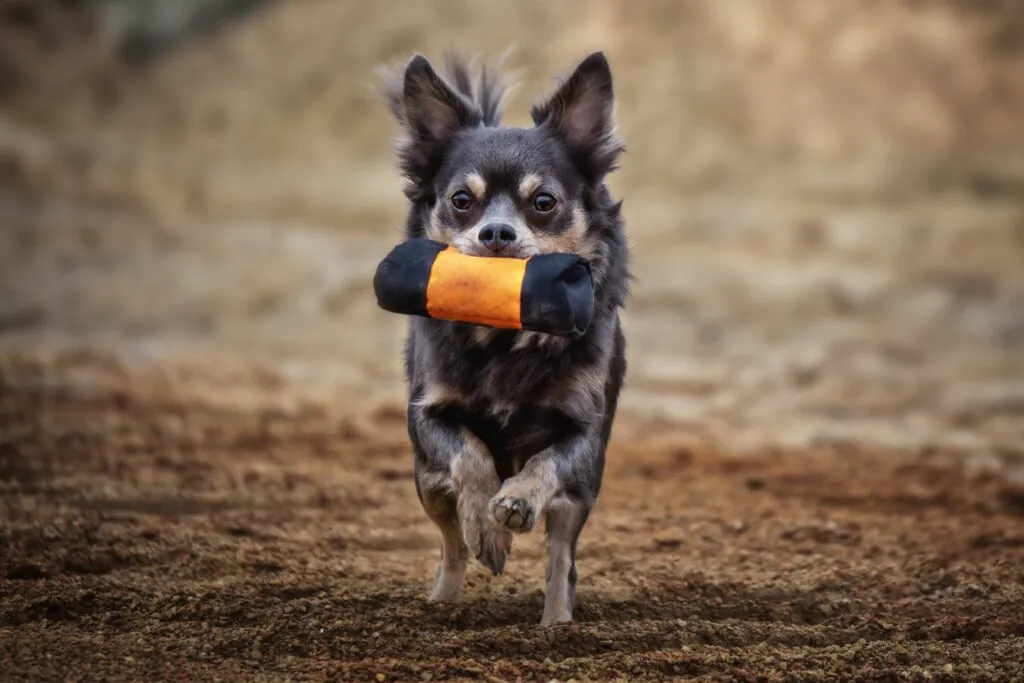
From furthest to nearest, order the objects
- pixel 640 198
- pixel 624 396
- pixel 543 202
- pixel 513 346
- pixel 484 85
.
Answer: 1. pixel 640 198
2. pixel 624 396
3. pixel 484 85
4. pixel 543 202
5. pixel 513 346

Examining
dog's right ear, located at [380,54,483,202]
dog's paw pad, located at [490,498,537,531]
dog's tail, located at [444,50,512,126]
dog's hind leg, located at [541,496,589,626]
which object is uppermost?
dog's tail, located at [444,50,512,126]

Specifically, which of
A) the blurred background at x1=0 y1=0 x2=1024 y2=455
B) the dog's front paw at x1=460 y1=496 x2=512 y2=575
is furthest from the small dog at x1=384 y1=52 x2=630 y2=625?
the blurred background at x1=0 y1=0 x2=1024 y2=455

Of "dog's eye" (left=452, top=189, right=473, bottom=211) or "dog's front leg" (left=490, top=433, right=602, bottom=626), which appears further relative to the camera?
"dog's eye" (left=452, top=189, right=473, bottom=211)

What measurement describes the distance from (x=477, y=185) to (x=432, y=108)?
627 millimetres

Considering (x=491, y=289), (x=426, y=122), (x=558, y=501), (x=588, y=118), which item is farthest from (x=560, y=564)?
(x=426, y=122)

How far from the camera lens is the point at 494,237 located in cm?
503

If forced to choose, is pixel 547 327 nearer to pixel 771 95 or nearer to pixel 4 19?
pixel 771 95

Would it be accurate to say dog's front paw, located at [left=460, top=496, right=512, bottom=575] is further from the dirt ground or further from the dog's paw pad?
the dirt ground

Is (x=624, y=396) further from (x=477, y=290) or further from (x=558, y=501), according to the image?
(x=477, y=290)

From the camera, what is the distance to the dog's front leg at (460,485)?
4.86 meters

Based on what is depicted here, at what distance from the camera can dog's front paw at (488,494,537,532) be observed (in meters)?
4.69

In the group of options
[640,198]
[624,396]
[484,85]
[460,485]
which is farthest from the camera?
[640,198]

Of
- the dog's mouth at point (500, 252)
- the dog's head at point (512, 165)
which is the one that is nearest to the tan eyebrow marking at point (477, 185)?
the dog's head at point (512, 165)

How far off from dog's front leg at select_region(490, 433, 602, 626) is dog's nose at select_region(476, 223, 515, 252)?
0.88 m
